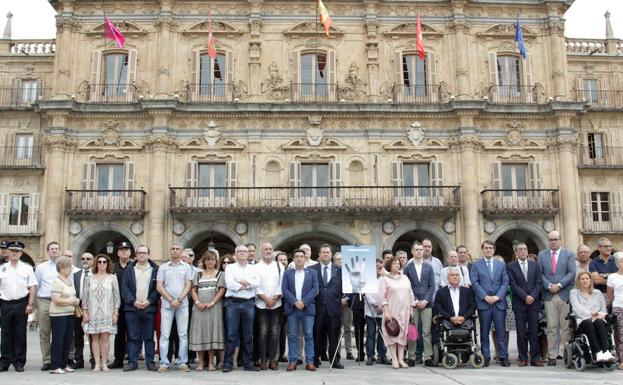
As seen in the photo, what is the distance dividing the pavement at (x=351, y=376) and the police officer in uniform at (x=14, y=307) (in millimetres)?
254

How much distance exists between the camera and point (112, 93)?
87.2 feet

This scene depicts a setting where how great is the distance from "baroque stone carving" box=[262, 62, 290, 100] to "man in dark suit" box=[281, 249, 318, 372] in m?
16.2

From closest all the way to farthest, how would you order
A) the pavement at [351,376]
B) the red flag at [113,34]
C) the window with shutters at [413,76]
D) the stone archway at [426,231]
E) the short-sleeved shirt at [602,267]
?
the pavement at [351,376] < the short-sleeved shirt at [602,267] < the red flag at [113,34] < the stone archway at [426,231] < the window with shutters at [413,76]

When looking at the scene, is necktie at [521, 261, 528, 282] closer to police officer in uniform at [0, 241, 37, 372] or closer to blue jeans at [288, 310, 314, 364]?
blue jeans at [288, 310, 314, 364]

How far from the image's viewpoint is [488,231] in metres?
25.5

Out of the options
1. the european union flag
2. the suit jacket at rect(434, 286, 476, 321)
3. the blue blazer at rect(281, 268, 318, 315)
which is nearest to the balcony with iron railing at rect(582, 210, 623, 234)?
the european union flag

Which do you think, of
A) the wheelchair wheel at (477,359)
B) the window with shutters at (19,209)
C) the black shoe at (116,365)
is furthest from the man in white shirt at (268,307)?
the window with shutters at (19,209)

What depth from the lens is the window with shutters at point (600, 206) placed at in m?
27.9

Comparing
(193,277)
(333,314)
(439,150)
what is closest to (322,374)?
(333,314)

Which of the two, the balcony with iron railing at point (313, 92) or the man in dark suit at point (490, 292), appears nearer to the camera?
the man in dark suit at point (490, 292)

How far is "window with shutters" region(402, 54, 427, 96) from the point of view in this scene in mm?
26875

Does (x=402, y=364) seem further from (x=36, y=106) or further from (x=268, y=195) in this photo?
(x=36, y=106)

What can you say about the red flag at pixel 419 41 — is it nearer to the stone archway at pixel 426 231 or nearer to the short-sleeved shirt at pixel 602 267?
the stone archway at pixel 426 231

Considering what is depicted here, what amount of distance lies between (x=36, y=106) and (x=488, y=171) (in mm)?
17765
